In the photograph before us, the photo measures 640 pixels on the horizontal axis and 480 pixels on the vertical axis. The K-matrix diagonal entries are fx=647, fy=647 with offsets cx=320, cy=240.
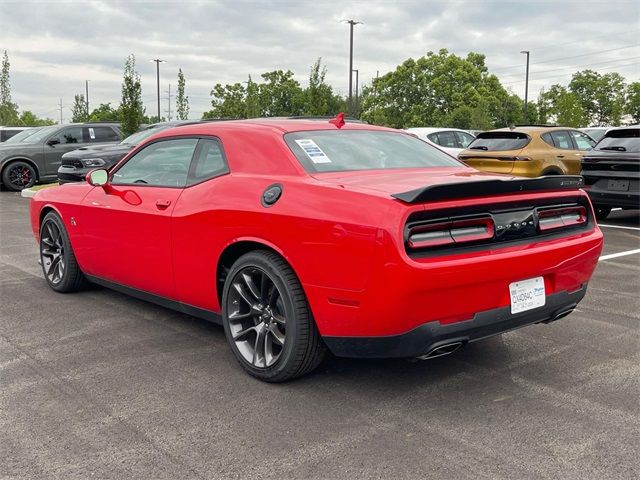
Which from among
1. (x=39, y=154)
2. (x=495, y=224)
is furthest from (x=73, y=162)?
(x=495, y=224)

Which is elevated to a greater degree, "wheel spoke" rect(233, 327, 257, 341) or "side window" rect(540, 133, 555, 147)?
"side window" rect(540, 133, 555, 147)

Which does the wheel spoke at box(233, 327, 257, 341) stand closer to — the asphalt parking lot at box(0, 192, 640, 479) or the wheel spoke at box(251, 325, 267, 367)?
the wheel spoke at box(251, 325, 267, 367)

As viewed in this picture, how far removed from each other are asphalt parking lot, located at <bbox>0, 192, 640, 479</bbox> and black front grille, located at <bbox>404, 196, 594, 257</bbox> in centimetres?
82

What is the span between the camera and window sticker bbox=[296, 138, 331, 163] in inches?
150

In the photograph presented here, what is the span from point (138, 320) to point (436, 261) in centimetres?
270

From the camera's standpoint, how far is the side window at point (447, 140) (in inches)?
569

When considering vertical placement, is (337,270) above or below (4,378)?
above

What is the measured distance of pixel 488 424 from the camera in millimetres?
3090

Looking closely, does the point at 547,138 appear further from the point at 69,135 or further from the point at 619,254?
the point at 69,135

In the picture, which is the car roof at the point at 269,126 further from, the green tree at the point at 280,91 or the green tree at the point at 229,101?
the green tree at the point at 280,91

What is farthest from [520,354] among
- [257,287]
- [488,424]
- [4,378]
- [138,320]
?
[4,378]

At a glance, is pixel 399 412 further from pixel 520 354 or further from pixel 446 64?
pixel 446 64

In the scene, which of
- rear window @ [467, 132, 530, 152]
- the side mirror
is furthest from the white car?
the side mirror

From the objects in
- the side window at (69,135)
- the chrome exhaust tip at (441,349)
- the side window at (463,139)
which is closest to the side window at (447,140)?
the side window at (463,139)
